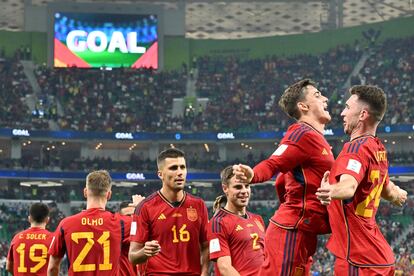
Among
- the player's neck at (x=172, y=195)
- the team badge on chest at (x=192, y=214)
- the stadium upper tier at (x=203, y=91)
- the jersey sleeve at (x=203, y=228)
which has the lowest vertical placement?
the jersey sleeve at (x=203, y=228)

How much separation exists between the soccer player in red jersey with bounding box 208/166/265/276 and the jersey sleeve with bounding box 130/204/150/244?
83 cm

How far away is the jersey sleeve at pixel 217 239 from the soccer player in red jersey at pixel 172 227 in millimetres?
96

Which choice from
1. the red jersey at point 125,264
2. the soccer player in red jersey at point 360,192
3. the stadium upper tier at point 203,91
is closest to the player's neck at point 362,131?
the soccer player in red jersey at point 360,192

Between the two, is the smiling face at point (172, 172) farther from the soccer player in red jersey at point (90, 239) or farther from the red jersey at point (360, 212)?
the red jersey at point (360, 212)

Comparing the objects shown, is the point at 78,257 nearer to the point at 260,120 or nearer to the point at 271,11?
the point at 260,120

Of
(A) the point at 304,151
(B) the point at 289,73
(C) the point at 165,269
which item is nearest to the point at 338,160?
(A) the point at 304,151

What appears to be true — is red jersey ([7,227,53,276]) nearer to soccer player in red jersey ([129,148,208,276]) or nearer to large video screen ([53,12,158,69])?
soccer player in red jersey ([129,148,208,276])

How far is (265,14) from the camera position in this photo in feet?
197

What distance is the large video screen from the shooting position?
56406 millimetres

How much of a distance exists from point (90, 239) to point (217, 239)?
5.20 ft

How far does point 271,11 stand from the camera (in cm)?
5956

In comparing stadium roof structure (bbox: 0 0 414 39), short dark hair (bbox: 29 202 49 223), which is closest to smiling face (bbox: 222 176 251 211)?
short dark hair (bbox: 29 202 49 223)

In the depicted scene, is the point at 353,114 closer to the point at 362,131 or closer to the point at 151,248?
the point at 362,131

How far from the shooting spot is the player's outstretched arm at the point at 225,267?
28.8 feet
